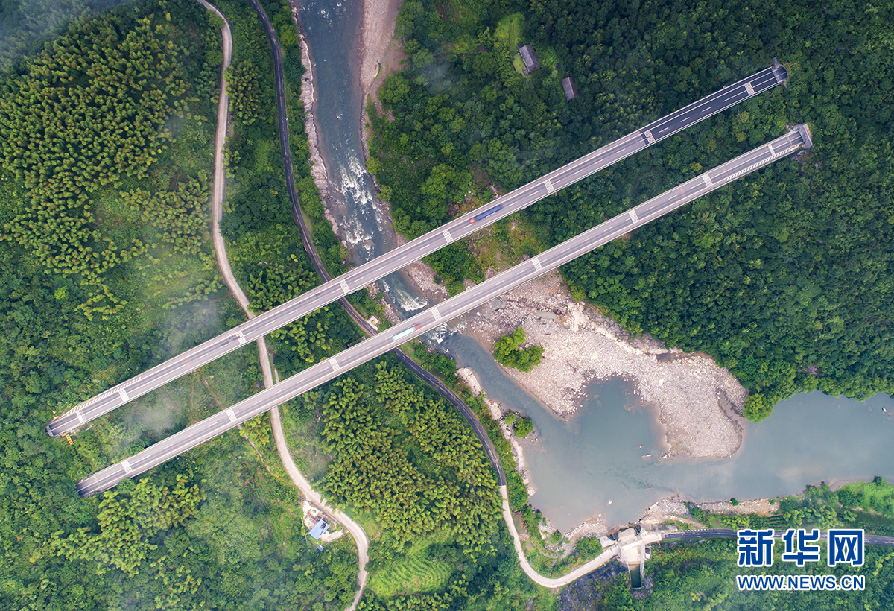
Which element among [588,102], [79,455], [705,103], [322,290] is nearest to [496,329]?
[322,290]

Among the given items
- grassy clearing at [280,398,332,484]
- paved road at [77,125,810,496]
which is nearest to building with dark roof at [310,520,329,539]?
grassy clearing at [280,398,332,484]

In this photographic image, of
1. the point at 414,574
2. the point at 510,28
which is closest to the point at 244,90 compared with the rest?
the point at 510,28

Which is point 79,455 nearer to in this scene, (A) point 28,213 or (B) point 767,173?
(A) point 28,213

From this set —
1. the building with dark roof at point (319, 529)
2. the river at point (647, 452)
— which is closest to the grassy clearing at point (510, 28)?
the river at point (647, 452)

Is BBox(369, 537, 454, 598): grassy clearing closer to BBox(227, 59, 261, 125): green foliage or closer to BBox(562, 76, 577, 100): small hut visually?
BBox(227, 59, 261, 125): green foliage

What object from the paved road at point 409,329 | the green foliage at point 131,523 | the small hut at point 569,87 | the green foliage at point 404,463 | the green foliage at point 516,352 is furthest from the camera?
the green foliage at point 516,352

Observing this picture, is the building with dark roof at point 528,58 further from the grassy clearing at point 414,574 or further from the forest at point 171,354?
the grassy clearing at point 414,574
